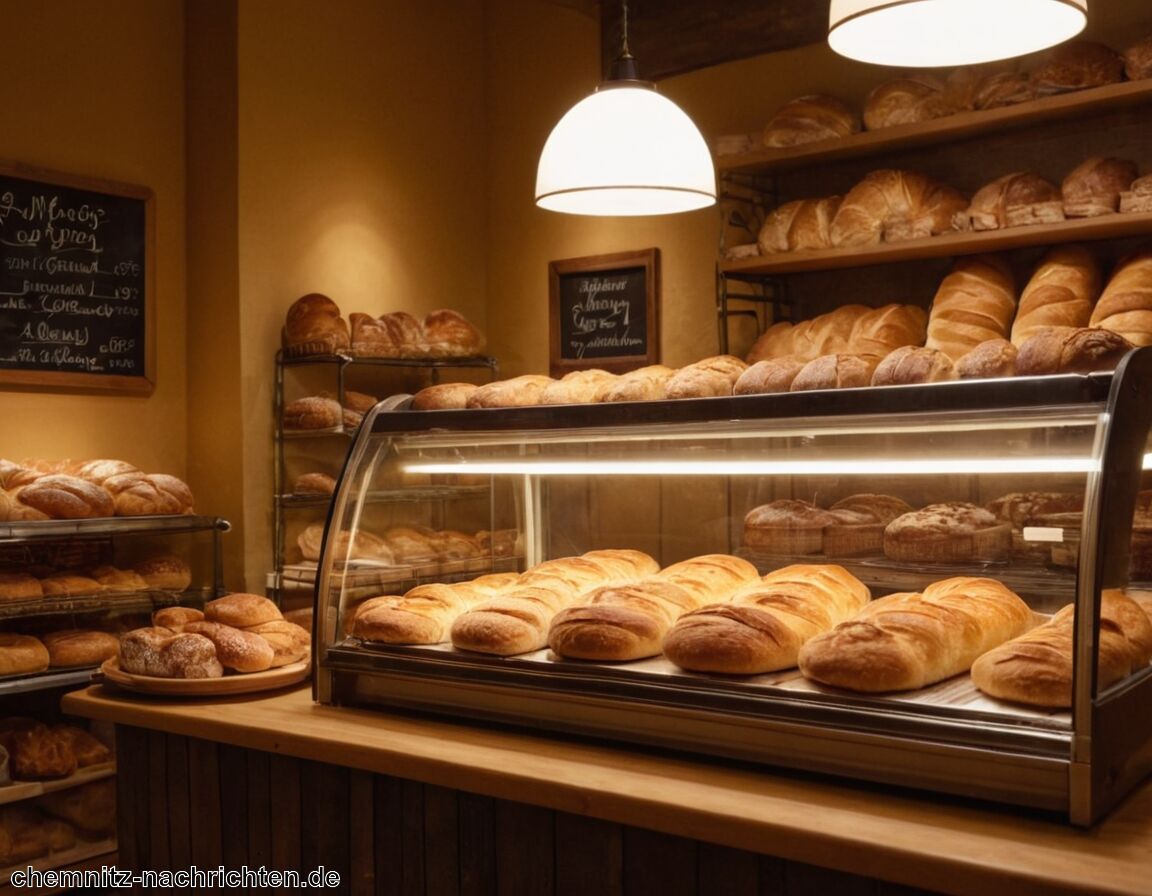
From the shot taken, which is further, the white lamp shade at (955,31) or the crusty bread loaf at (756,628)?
the white lamp shade at (955,31)

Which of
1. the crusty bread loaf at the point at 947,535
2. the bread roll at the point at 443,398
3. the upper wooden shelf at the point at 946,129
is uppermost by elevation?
the upper wooden shelf at the point at 946,129

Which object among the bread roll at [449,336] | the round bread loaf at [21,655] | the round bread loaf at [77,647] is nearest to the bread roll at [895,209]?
the bread roll at [449,336]

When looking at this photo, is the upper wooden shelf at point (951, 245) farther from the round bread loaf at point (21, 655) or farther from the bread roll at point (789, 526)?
the round bread loaf at point (21, 655)

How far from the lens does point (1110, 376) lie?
5.45ft

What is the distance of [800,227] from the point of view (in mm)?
3848

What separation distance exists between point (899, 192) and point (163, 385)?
9.04 feet

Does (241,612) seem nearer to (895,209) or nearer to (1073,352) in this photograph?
(1073,352)

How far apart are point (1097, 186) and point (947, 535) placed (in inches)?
60.9

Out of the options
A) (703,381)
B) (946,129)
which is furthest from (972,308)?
(703,381)

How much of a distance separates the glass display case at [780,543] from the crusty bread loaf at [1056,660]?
23mm

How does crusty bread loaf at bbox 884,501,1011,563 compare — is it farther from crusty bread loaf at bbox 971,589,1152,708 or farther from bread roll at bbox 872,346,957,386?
crusty bread loaf at bbox 971,589,1152,708

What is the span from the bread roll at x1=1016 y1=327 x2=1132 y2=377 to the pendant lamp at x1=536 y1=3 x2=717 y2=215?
92 centimetres

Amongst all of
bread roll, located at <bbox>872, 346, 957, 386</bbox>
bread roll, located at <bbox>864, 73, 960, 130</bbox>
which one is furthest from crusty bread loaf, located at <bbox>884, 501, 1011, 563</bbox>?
bread roll, located at <bbox>864, 73, 960, 130</bbox>

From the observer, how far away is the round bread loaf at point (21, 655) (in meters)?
3.48
